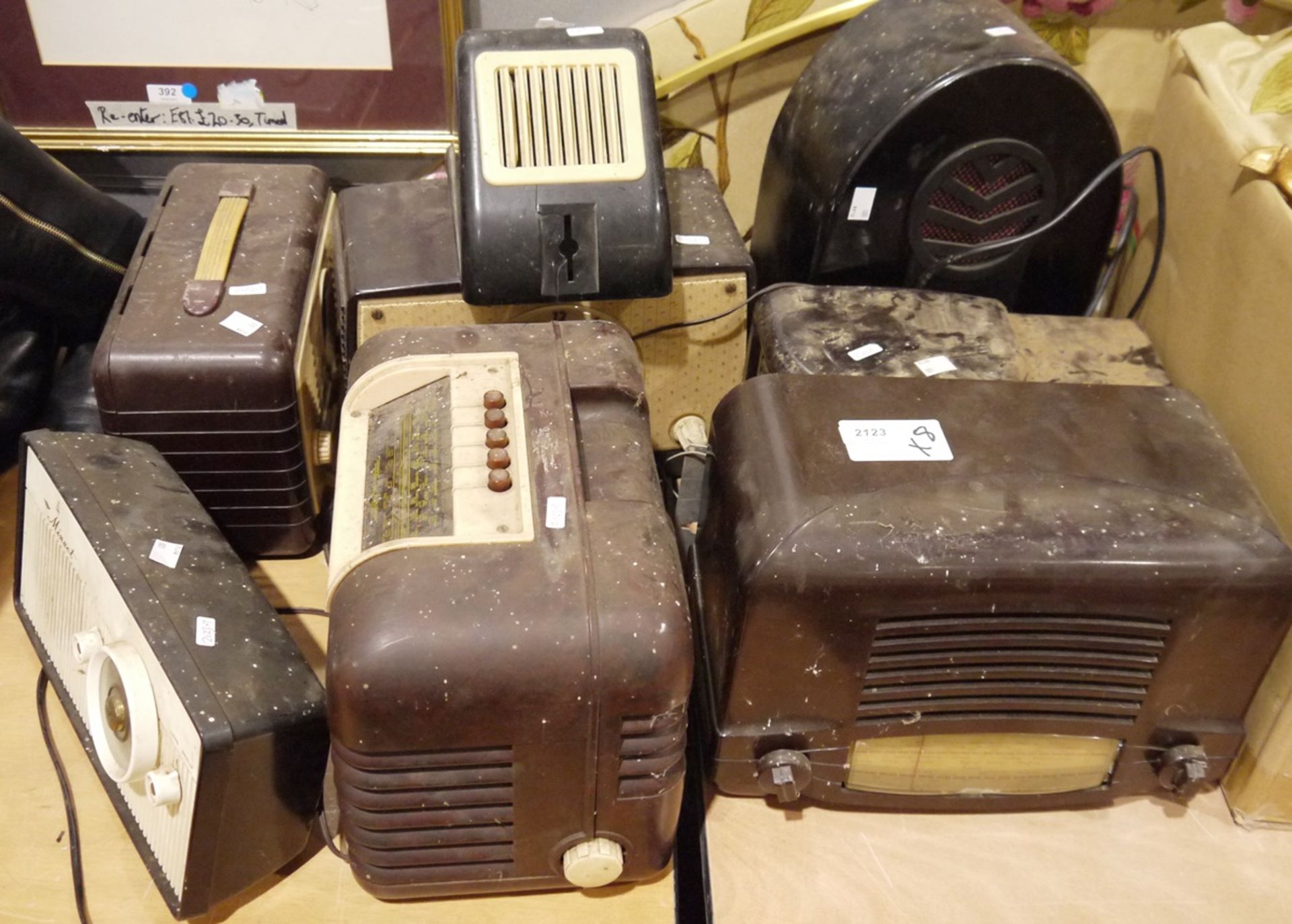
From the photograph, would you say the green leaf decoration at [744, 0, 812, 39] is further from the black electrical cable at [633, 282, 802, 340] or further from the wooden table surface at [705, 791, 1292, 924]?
the wooden table surface at [705, 791, 1292, 924]

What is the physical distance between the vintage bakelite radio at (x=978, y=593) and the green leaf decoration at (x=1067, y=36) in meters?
0.66

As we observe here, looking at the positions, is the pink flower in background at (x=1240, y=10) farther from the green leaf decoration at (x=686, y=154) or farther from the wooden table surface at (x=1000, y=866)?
the wooden table surface at (x=1000, y=866)

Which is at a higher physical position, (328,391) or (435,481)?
(435,481)

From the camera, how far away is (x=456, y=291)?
1239mm

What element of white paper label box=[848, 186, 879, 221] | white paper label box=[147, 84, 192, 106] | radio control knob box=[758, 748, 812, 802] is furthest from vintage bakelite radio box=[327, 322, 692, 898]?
white paper label box=[147, 84, 192, 106]

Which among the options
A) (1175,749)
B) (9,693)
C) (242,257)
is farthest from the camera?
(242,257)

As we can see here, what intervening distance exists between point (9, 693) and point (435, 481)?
0.56 meters

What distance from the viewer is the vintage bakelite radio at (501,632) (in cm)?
82

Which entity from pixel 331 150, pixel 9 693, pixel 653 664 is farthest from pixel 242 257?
pixel 653 664

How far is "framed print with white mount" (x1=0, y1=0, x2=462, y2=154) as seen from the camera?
1480 millimetres

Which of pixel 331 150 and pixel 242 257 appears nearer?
pixel 242 257

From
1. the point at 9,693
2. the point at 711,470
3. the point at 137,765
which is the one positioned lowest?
the point at 9,693

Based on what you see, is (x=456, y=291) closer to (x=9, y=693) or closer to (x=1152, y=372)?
(x=9, y=693)

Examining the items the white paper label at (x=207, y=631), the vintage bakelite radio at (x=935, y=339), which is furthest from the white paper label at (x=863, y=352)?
the white paper label at (x=207, y=631)
